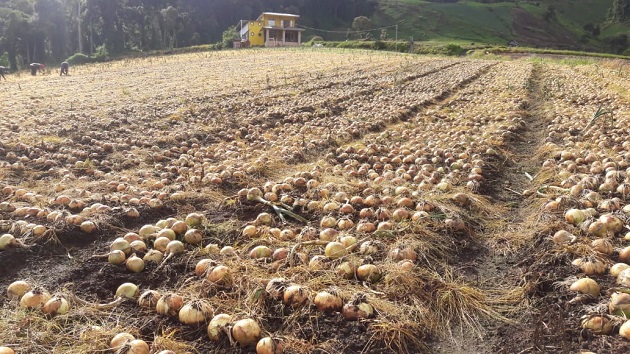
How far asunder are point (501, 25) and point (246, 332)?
10887cm

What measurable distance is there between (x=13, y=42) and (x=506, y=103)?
57249mm

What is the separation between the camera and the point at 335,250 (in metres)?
3.21

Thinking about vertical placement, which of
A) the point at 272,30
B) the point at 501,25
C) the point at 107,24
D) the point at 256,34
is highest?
the point at 501,25

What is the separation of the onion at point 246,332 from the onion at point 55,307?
110 centimetres

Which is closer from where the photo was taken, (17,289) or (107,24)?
(17,289)

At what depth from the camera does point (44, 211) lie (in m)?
4.04

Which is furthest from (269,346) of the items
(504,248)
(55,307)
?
(504,248)

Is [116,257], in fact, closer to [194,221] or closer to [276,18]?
[194,221]

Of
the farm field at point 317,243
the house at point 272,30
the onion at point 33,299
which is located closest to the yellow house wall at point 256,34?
the house at point 272,30

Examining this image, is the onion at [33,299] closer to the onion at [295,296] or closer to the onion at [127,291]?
the onion at [127,291]

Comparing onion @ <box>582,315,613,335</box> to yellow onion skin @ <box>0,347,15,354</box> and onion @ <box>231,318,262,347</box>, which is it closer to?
onion @ <box>231,318,262,347</box>

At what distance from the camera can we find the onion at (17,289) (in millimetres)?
2777

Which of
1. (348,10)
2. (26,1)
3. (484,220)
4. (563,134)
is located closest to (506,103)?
(563,134)

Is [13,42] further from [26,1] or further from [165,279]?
[165,279]
